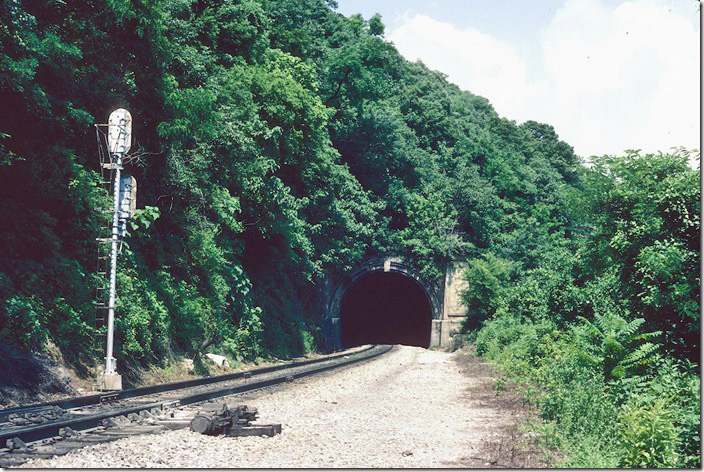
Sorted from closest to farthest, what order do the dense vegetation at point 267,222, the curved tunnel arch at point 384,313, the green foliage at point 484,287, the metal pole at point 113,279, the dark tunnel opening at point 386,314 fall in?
the dense vegetation at point 267,222 → the metal pole at point 113,279 → the green foliage at point 484,287 → the curved tunnel arch at point 384,313 → the dark tunnel opening at point 386,314

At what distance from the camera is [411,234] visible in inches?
1715

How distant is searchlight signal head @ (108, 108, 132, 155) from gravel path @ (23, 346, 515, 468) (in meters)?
6.12

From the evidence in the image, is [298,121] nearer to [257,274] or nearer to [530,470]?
[257,274]

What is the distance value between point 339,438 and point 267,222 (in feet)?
62.4

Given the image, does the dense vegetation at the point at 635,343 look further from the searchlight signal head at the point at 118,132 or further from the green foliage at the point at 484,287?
the green foliage at the point at 484,287

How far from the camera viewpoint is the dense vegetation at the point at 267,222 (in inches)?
444

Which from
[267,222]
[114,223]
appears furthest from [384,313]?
[114,223]

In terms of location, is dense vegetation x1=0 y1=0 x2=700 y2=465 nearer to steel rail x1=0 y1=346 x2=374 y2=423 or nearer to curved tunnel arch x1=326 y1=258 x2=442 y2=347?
A: steel rail x1=0 y1=346 x2=374 y2=423

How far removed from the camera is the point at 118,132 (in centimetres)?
Answer: 1442

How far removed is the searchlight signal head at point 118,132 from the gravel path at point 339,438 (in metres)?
6.12

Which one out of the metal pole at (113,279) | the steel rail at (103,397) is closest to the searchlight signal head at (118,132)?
the metal pole at (113,279)

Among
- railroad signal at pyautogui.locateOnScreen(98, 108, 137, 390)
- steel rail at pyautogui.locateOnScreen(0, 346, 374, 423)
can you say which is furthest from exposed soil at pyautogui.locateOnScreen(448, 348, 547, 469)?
railroad signal at pyautogui.locateOnScreen(98, 108, 137, 390)

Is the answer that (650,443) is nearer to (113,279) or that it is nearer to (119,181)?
(113,279)

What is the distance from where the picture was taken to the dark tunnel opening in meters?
51.5
